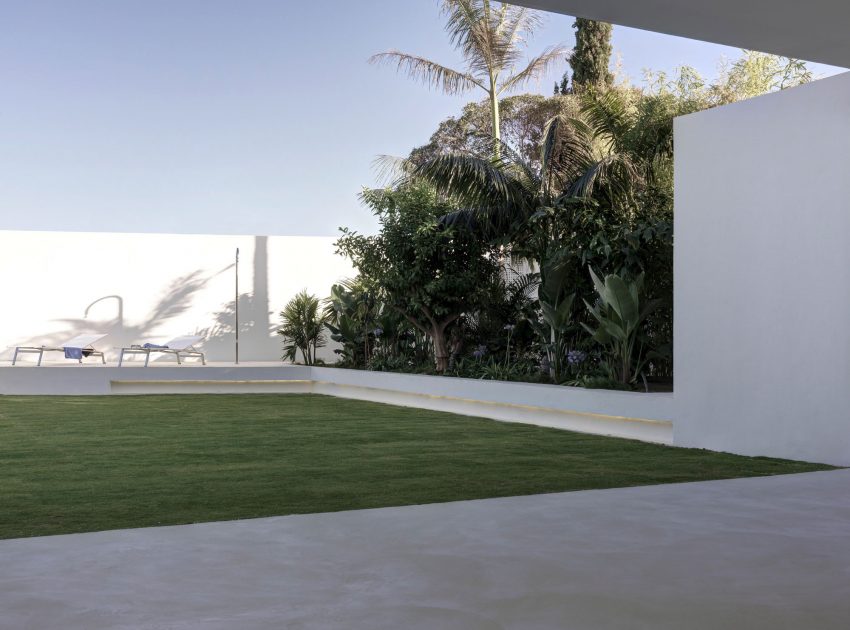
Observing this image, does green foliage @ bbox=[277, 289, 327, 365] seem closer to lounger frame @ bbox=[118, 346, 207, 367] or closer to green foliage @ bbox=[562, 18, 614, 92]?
lounger frame @ bbox=[118, 346, 207, 367]

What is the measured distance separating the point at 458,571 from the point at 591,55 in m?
23.0

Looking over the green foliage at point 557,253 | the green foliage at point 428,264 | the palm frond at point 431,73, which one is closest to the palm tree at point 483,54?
the palm frond at point 431,73

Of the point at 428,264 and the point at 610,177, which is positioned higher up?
the point at 610,177

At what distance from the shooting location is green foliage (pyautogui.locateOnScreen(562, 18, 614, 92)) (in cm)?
2528

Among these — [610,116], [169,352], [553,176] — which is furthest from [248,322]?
[610,116]

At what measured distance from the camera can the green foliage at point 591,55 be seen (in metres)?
25.3

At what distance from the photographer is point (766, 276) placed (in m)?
8.21

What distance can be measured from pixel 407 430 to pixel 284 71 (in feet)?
51.8

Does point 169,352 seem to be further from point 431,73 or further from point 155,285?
point 431,73

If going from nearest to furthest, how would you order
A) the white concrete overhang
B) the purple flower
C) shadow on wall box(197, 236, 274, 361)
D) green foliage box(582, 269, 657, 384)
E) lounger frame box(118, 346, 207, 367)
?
the white concrete overhang
green foliage box(582, 269, 657, 384)
the purple flower
lounger frame box(118, 346, 207, 367)
shadow on wall box(197, 236, 274, 361)

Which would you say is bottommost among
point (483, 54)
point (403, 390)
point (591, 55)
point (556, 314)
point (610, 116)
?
point (403, 390)

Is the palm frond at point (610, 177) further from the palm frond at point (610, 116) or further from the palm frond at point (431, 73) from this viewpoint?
the palm frond at point (431, 73)

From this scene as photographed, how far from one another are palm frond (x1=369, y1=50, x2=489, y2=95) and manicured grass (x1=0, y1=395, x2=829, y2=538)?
14.0 metres

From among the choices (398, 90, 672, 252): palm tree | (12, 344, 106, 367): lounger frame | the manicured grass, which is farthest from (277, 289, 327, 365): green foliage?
the manicured grass
